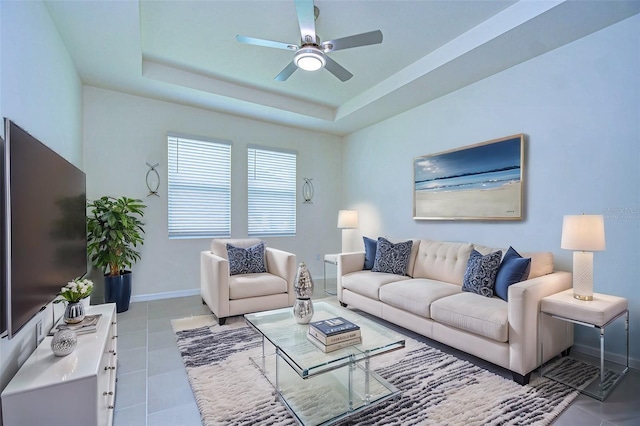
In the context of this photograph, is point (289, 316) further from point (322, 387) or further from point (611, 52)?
point (611, 52)

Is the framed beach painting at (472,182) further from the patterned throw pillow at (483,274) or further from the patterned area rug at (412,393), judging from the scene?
the patterned area rug at (412,393)

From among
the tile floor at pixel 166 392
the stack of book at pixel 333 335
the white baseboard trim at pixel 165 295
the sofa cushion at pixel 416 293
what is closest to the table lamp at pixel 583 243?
the tile floor at pixel 166 392

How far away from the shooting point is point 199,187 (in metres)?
4.42

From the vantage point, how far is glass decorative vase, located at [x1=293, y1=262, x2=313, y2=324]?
7.12ft

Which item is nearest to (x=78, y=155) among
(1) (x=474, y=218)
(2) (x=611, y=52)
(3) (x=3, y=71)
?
(3) (x=3, y=71)

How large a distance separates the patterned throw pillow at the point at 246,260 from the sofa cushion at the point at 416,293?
4.96 feet

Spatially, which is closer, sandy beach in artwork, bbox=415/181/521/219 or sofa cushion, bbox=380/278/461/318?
sofa cushion, bbox=380/278/461/318

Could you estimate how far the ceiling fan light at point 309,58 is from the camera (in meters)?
2.32

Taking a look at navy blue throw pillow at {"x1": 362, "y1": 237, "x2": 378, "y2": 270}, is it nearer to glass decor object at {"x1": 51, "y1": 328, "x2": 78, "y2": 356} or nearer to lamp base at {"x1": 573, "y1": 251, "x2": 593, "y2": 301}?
lamp base at {"x1": 573, "y1": 251, "x2": 593, "y2": 301}

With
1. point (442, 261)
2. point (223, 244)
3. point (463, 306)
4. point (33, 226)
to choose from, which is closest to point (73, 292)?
point (33, 226)

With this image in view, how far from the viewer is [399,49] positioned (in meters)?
3.07

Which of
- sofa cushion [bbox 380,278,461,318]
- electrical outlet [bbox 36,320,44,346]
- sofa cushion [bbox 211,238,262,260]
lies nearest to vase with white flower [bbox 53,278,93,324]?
electrical outlet [bbox 36,320,44,346]

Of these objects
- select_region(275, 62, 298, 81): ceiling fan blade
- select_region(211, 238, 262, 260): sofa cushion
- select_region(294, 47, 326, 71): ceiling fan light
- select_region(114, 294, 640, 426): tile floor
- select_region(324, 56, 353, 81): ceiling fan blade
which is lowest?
select_region(114, 294, 640, 426): tile floor

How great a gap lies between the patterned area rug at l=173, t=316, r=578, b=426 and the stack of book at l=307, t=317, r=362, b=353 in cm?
40
